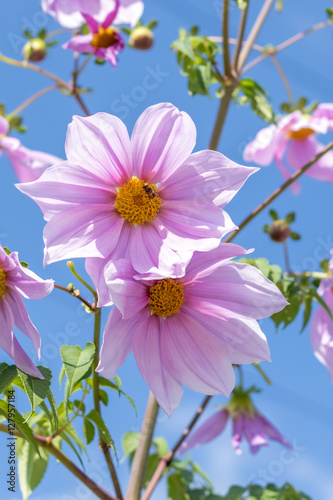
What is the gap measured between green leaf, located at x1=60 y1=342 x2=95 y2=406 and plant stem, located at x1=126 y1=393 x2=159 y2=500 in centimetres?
24

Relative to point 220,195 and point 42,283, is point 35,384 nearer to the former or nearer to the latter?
point 42,283

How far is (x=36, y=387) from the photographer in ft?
1.88

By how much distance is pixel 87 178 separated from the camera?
26.1 inches

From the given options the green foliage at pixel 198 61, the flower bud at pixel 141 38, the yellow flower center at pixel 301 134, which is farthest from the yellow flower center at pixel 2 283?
the yellow flower center at pixel 301 134

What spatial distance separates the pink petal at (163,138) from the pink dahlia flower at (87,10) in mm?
539

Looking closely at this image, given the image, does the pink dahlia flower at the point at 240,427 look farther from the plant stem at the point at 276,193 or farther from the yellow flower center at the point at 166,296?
the yellow flower center at the point at 166,296

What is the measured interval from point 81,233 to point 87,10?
0.65m

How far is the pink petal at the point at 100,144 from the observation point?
2.09 feet

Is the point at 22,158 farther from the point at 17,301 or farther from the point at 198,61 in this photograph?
the point at 17,301

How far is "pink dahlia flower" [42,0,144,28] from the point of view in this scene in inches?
44.1

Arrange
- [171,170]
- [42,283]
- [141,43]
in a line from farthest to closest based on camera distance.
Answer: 1. [141,43]
2. [171,170]
3. [42,283]

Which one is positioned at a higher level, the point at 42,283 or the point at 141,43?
the point at 141,43

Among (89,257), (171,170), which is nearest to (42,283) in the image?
(89,257)

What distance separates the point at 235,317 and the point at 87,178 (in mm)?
216
